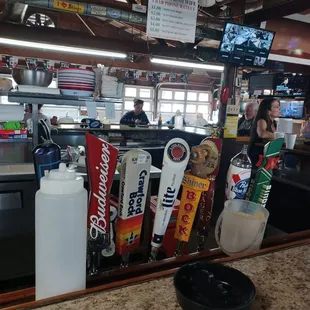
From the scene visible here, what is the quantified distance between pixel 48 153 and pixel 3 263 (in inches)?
57.3

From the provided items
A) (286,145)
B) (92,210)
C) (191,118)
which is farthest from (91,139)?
(191,118)

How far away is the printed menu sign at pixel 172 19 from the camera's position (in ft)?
9.04

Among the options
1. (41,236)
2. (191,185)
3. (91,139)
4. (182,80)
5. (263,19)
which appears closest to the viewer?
(41,236)

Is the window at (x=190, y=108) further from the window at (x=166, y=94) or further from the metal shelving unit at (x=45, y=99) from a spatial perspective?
the metal shelving unit at (x=45, y=99)

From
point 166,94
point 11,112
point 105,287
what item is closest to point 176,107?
point 166,94

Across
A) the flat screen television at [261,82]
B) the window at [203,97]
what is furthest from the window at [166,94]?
the flat screen television at [261,82]

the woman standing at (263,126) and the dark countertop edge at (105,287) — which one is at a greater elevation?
the woman standing at (263,126)

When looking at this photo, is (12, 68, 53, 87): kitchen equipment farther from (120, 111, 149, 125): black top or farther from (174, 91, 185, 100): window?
(174, 91, 185, 100): window

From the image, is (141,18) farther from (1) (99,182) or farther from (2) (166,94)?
(2) (166,94)

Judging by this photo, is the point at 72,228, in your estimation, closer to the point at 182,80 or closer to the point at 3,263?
the point at 3,263

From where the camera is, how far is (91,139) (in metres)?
0.76

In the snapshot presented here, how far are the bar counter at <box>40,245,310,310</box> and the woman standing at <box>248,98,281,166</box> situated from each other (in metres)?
2.46

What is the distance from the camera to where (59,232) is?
2.10ft

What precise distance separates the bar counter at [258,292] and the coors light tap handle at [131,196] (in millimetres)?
167
